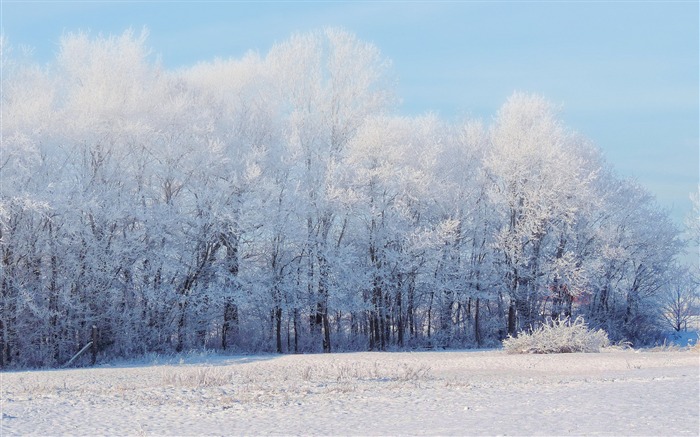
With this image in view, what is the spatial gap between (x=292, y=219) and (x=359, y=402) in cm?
1823

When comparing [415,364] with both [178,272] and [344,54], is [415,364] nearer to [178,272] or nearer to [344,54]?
[178,272]

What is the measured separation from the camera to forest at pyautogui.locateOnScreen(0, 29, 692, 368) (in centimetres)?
2441

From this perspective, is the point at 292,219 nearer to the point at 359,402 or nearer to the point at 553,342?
the point at 553,342

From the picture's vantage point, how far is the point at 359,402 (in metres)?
11.5

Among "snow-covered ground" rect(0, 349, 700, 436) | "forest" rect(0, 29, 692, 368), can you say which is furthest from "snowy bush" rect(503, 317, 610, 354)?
"forest" rect(0, 29, 692, 368)

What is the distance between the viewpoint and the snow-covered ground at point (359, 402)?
932 centimetres

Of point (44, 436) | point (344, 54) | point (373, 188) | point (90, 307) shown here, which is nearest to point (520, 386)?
point (44, 436)

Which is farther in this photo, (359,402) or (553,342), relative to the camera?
(553,342)

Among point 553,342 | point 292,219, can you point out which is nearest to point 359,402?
point 553,342

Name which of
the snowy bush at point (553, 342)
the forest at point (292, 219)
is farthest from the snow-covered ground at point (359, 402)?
the forest at point (292, 219)

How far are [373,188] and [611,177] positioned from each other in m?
14.0

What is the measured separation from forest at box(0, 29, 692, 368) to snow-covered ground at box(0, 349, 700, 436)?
7.35 m

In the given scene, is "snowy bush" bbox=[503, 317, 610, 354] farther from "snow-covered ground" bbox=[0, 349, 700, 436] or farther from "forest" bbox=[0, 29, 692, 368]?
"forest" bbox=[0, 29, 692, 368]

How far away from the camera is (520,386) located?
1382 cm
